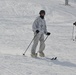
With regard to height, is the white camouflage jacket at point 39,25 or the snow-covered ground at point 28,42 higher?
the white camouflage jacket at point 39,25

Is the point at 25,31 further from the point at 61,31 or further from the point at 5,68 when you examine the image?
the point at 5,68

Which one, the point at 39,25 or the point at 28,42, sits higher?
the point at 39,25

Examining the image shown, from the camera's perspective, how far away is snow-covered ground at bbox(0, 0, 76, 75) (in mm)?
8613

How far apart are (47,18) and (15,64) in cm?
2006

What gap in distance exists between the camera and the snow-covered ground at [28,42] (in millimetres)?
8613

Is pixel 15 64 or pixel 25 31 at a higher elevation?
pixel 15 64

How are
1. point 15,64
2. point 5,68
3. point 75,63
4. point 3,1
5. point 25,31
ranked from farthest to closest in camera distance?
point 3,1, point 25,31, point 75,63, point 15,64, point 5,68

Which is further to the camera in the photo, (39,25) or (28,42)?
(28,42)

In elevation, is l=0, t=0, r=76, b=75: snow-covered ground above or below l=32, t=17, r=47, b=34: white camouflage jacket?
below

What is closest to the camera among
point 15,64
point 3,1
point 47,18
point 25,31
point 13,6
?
point 15,64

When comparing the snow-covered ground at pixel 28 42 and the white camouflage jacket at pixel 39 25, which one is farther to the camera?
the white camouflage jacket at pixel 39 25

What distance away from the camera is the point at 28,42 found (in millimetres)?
15797

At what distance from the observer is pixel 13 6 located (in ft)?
111

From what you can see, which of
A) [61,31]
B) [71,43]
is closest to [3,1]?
[61,31]
